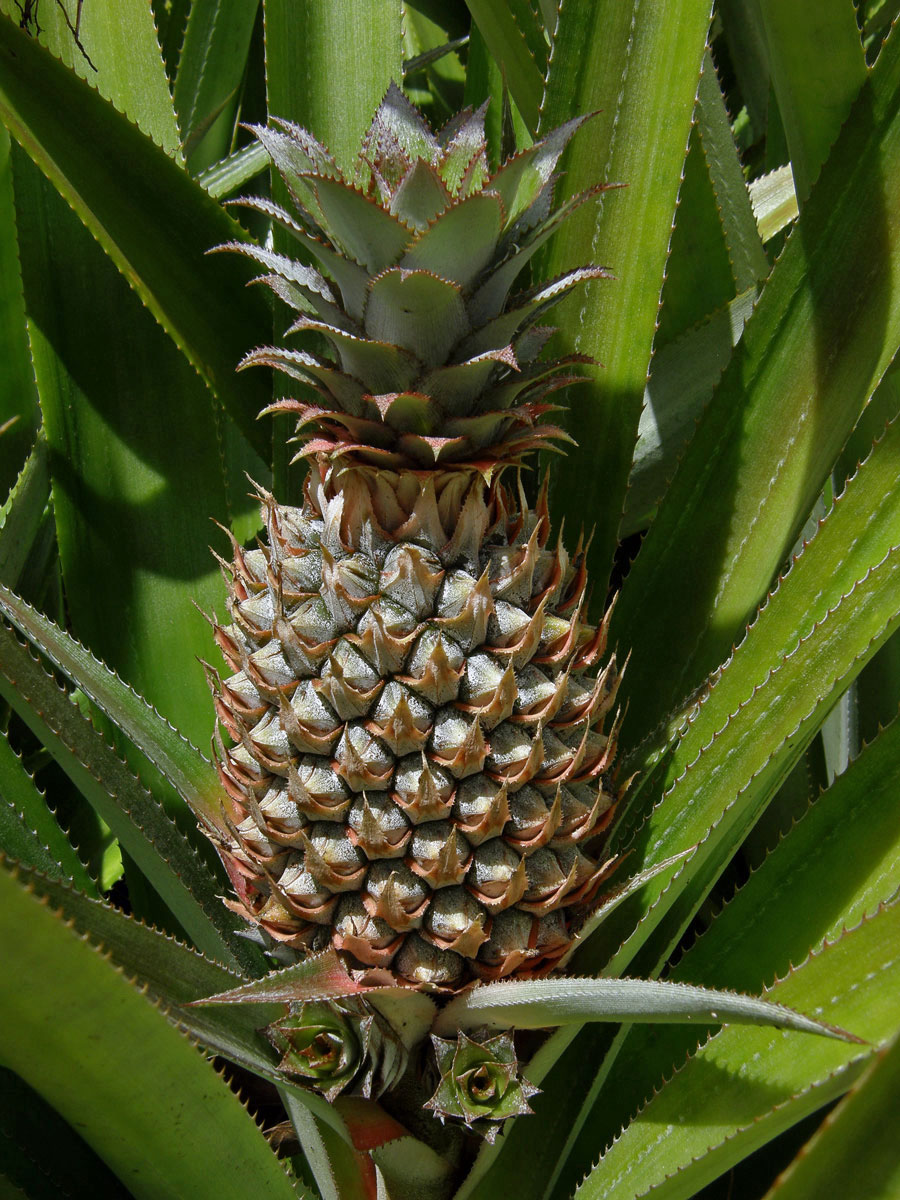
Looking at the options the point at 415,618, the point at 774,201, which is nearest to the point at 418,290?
the point at 415,618

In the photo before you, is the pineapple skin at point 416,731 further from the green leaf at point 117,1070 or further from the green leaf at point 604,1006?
the green leaf at point 117,1070

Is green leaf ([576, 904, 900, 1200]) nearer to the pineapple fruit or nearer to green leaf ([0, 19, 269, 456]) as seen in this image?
the pineapple fruit

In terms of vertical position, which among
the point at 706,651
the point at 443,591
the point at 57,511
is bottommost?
the point at 706,651

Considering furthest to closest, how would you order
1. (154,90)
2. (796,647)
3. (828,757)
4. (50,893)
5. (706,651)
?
(828,757)
(154,90)
(706,651)
(796,647)
(50,893)

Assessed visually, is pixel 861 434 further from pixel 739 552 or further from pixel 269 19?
pixel 269 19

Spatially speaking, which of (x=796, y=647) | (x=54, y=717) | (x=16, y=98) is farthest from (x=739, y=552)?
(x=16, y=98)

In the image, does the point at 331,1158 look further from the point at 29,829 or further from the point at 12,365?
the point at 12,365

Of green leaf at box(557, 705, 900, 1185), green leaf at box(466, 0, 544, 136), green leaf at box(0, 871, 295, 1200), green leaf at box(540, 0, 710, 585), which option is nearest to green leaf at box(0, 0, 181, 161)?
green leaf at box(466, 0, 544, 136)
